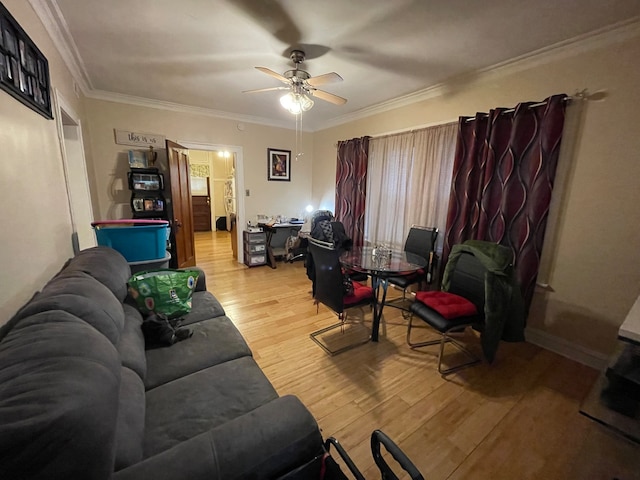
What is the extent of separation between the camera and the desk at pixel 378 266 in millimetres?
2291

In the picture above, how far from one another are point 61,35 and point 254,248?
3173 millimetres

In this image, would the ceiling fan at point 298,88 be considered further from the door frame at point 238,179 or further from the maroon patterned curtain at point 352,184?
the door frame at point 238,179

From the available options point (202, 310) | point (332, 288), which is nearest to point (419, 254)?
point (332, 288)

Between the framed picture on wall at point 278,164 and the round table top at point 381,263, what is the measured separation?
8.58ft

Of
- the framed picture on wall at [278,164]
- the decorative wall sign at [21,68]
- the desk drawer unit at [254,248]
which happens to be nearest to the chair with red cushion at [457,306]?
the decorative wall sign at [21,68]

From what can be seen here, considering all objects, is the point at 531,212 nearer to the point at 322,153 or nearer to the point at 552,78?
the point at 552,78

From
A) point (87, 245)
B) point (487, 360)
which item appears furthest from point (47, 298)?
point (487, 360)

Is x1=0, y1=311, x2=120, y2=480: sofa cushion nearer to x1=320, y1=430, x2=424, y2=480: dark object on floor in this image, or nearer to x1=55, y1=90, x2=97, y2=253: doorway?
x1=320, y1=430, x2=424, y2=480: dark object on floor

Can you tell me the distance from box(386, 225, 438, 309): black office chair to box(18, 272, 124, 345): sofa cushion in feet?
7.63

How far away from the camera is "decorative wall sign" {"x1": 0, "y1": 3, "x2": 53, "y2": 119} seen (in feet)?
3.95

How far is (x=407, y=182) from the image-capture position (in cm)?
345

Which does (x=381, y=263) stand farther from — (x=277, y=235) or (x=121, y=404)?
(x=277, y=235)

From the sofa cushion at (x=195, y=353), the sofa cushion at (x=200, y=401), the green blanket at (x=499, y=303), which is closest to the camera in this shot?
the sofa cushion at (x=200, y=401)

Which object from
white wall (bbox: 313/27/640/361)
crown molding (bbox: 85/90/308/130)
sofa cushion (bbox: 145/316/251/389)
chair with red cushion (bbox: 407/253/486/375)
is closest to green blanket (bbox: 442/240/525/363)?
chair with red cushion (bbox: 407/253/486/375)
